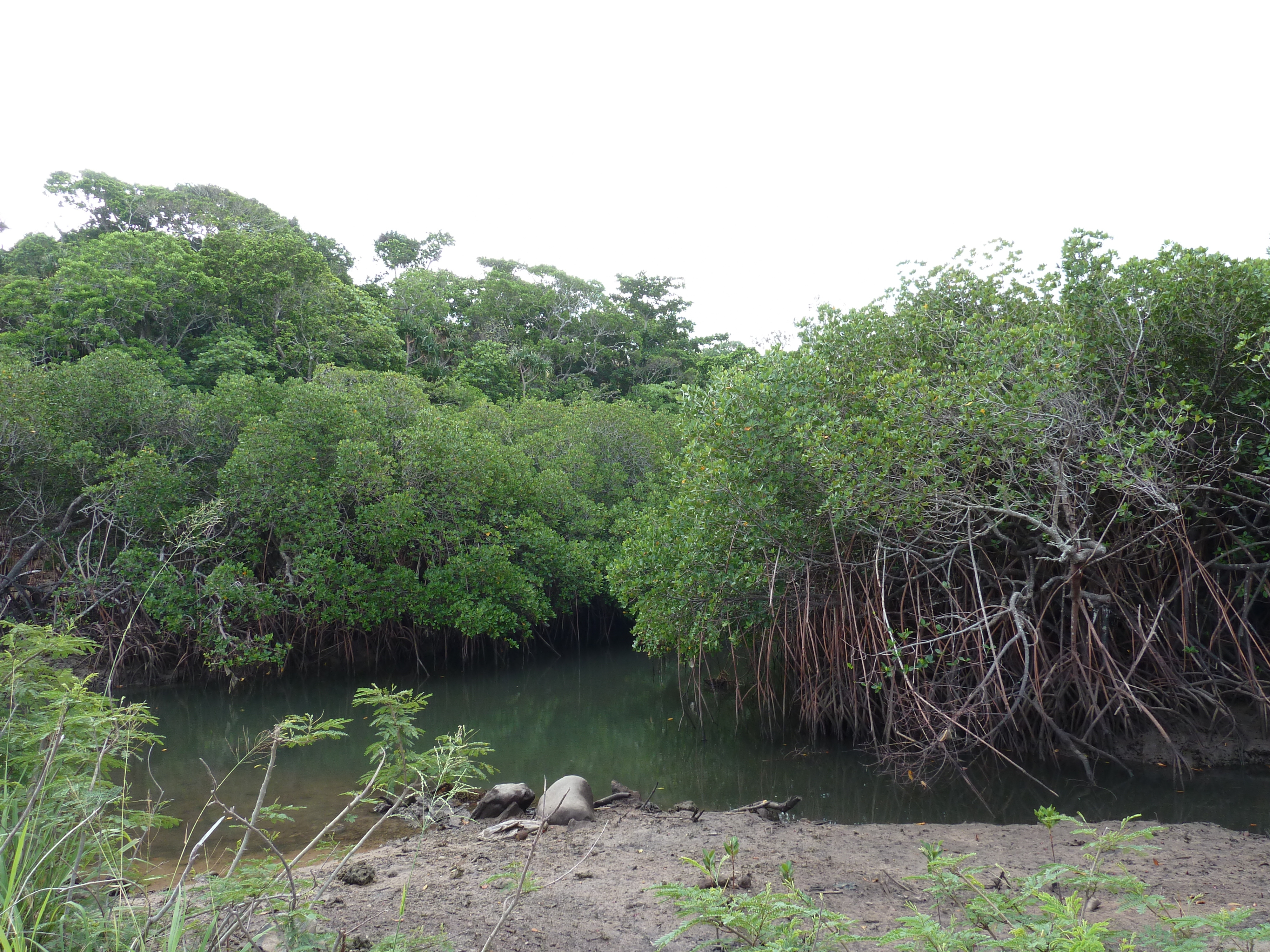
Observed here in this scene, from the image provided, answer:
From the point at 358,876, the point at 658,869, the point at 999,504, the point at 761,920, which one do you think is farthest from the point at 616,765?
the point at 761,920

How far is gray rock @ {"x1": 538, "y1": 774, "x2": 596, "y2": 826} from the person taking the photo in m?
5.79

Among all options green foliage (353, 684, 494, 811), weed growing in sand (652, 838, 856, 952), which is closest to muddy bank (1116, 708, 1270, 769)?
weed growing in sand (652, 838, 856, 952)

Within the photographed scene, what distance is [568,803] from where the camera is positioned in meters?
5.90

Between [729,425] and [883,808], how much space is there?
13.0 ft

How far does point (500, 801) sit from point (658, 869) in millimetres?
2010

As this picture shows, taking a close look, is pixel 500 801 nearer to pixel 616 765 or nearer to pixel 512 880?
pixel 512 880

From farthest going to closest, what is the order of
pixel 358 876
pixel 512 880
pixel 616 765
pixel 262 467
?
pixel 262 467 < pixel 616 765 < pixel 358 876 < pixel 512 880

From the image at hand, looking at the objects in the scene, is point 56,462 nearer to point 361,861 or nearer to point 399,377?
point 399,377

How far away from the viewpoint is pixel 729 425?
27.6ft

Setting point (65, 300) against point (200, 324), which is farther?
point (200, 324)

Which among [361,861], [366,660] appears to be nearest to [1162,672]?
[361,861]

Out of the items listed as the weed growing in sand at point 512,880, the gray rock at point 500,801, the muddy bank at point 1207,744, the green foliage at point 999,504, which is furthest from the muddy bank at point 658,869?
the muddy bank at point 1207,744

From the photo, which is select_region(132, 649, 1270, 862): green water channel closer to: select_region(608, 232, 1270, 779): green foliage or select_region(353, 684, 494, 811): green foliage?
select_region(608, 232, 1270, 779): green foliage

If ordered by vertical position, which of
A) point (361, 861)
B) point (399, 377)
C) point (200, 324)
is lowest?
point (361, 861)
